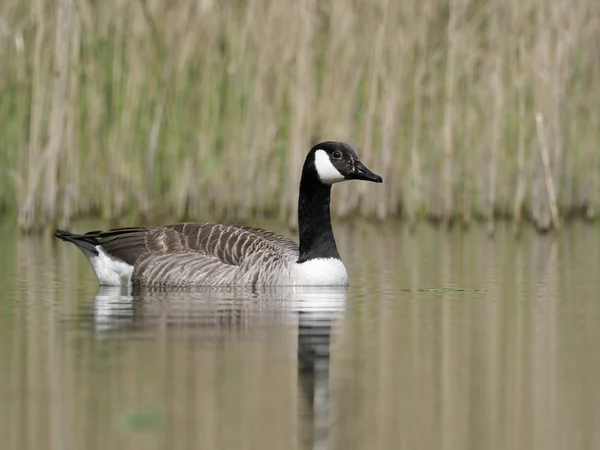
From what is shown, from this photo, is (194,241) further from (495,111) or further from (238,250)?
(495,111)

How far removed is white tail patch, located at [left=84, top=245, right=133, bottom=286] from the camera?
1119cm

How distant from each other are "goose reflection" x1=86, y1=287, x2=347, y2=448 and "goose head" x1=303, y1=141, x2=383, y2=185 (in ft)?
3.03

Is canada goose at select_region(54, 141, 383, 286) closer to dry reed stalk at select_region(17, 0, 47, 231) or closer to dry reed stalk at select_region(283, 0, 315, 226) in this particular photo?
dry reed stalk at select_region(17, 0, 47, 231)

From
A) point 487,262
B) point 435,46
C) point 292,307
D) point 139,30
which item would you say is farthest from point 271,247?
point 435,46

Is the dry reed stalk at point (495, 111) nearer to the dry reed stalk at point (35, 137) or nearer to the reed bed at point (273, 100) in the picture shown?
the reed bed at point (273, 100)

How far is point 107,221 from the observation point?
607 inches

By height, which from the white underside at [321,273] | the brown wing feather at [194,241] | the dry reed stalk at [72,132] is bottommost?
the white underside at [321,273]

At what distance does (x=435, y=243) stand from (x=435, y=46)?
2.59m

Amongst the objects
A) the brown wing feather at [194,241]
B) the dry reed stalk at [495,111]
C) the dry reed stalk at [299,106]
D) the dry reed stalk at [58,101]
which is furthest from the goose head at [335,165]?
the dry reed stalk at [495,111]

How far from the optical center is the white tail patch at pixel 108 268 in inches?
440

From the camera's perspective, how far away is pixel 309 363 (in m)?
6.89

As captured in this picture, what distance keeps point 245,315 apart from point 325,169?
254 centimetres

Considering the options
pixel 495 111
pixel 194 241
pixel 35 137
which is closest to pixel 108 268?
pixel 194 241

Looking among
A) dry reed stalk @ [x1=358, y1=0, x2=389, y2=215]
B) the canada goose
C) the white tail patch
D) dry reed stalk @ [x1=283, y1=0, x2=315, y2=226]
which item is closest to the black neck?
the canada goose
